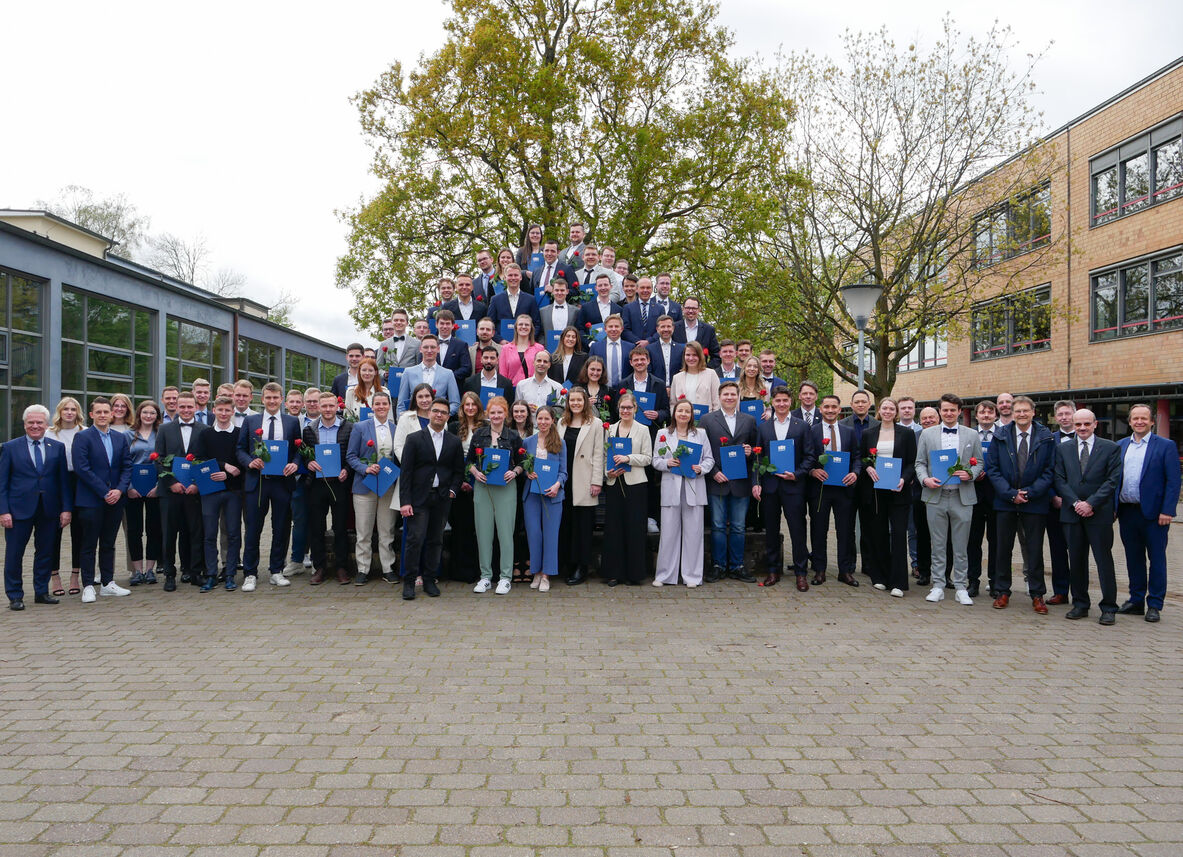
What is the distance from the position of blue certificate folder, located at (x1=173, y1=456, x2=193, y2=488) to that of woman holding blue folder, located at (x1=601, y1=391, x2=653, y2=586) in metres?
4.64

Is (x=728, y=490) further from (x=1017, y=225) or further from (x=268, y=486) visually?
(x=1017, y=225)

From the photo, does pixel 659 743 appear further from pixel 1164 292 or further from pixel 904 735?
pixel 1164 292

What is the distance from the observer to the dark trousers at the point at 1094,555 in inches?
300

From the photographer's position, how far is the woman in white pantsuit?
29.3ft

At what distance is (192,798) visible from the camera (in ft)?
12.1

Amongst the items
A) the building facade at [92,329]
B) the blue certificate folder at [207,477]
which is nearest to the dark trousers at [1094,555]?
the blue certificate folder at [207,477]

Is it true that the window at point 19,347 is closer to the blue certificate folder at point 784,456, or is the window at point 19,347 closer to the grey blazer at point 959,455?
the blue certificate folder at point 784,456

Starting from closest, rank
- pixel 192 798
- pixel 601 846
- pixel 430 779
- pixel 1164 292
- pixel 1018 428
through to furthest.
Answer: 1. pixel 601 846
2. pixel 192 798
3. pixel 430 779
4. pixel 1018 428
5. pixel 1164 292

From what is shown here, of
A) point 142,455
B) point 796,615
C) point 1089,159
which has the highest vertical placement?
point 1089,159

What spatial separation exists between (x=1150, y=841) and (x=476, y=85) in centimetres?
2073

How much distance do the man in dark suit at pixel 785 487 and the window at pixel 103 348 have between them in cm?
1530

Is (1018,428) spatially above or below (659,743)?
above

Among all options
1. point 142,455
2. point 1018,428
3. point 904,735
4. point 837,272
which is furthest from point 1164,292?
point 142,455

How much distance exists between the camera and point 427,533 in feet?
27.9
